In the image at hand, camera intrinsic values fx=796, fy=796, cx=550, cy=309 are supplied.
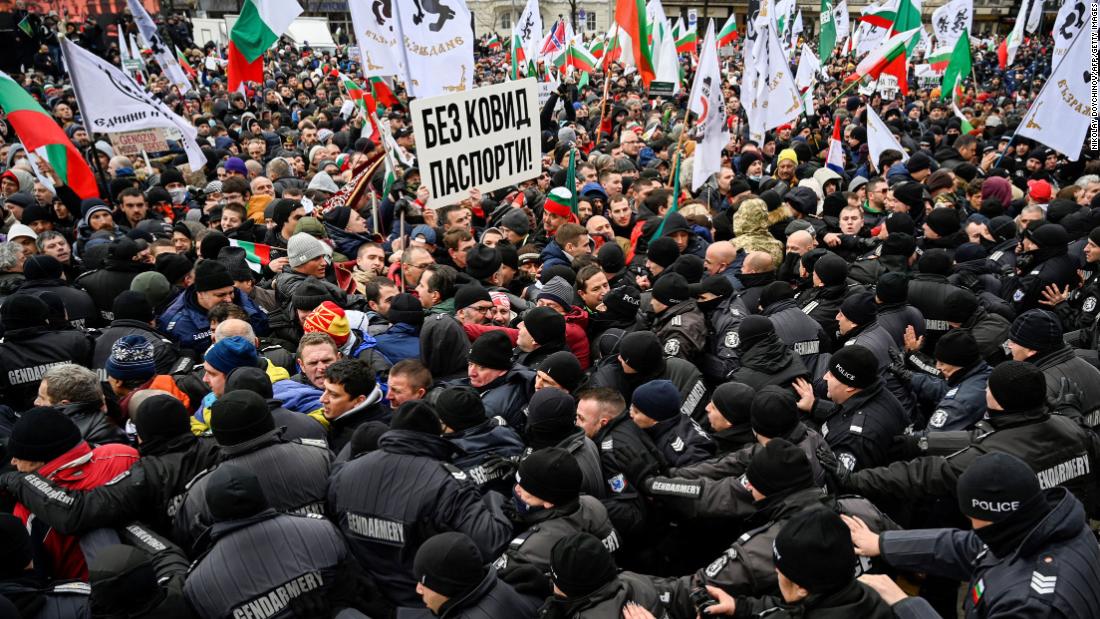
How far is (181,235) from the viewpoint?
27.8 feet

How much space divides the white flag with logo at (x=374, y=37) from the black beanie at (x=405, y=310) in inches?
174

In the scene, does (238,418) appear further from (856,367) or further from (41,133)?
(41,133)

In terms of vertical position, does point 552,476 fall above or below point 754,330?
above

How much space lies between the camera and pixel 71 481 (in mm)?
3908

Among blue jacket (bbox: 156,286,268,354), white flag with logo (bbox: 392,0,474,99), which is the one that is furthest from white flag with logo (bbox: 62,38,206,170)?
blue jacket (bbox: 156,286,268,354)

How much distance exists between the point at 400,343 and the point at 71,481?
2.53 meters

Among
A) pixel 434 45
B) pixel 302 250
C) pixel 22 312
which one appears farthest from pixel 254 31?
pixel 22 312

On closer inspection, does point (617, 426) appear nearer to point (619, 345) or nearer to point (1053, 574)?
point (619, 345)

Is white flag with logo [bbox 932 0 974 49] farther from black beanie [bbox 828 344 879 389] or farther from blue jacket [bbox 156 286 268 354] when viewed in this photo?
blue jacket [bbox 156 286 268 354]

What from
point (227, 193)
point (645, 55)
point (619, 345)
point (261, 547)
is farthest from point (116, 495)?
point (645, 55)

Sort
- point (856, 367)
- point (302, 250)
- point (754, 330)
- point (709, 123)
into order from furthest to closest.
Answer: point (709, 123)
point (302, 250)
point (754, 330)
point (856, 367)

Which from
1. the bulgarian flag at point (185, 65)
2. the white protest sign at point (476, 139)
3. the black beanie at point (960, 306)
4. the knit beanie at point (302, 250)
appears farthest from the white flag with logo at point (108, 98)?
the bulgarian flag at point (185, 65)

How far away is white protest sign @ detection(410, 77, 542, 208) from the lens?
6.30 m

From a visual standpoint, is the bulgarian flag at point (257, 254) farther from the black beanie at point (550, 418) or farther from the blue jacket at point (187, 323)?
the black beanie at point (550, 418)
